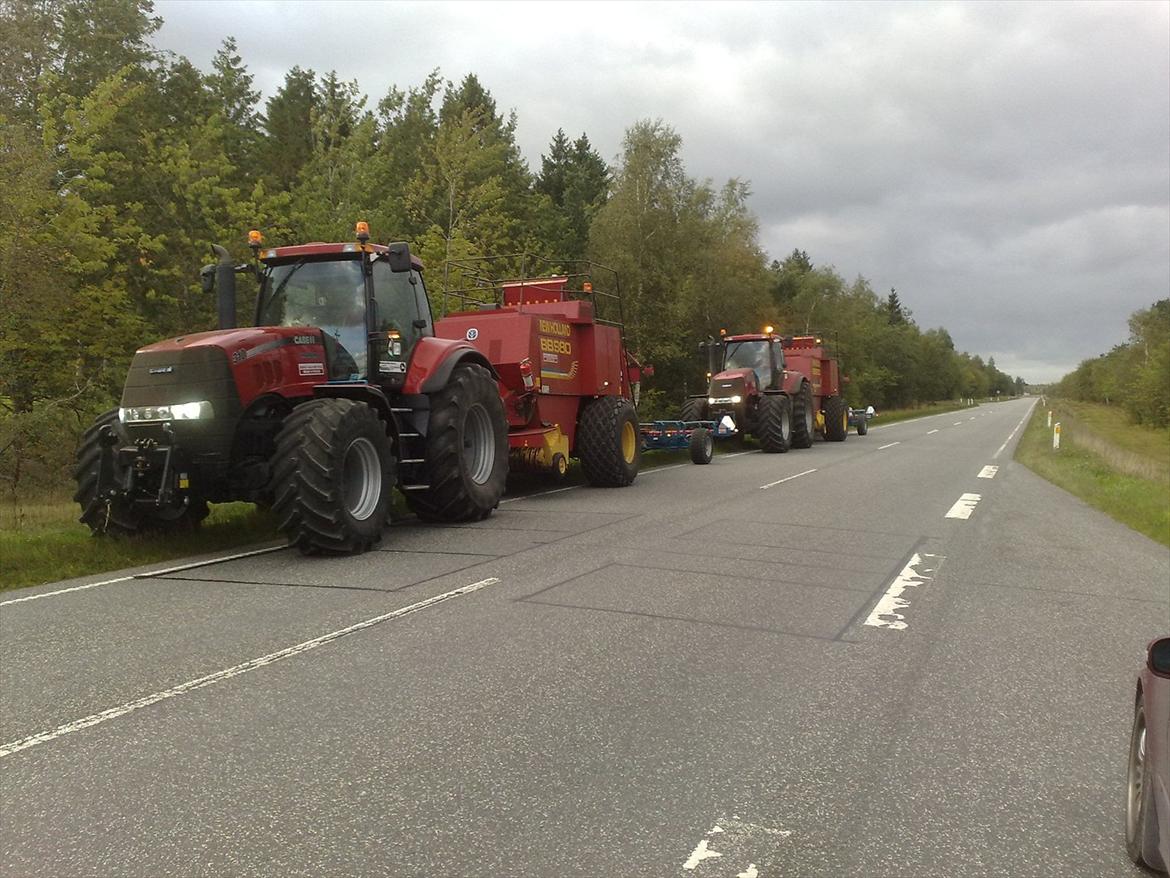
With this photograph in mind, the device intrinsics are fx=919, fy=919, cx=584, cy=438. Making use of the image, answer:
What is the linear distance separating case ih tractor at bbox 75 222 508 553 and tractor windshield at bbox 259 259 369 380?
0.01m

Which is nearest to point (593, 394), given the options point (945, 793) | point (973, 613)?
point (973, 613)

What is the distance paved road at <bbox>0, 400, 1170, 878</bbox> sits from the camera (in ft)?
10.2

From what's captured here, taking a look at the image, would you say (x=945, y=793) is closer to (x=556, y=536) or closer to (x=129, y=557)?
(x=556, y=536)

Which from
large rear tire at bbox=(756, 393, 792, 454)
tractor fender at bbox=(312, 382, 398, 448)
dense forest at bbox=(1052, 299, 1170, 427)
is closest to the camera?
tractor fender at bbox=(312, 382, 398, 448)

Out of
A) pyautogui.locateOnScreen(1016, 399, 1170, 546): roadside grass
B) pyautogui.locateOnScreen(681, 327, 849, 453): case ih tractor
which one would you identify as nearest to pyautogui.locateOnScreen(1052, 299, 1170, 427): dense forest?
pyautogui.locateOnScreen(1016, 399, 1170, 546): roadside grass

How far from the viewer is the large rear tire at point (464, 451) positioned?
1008cm

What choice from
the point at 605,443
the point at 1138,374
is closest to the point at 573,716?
the point at 605,443

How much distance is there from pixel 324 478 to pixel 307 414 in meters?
0.67

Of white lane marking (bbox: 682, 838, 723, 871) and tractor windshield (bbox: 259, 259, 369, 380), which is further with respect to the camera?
tractor windshield (bbox: 259, 259, 369, 380)

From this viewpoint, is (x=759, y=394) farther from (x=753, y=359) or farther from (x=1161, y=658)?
(x=1161, y=658)

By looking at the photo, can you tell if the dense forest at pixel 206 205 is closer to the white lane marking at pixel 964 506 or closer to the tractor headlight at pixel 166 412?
the tractor headlight at pixel 166 412

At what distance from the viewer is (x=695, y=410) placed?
23.1 metres

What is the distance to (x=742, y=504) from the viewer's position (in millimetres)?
12766

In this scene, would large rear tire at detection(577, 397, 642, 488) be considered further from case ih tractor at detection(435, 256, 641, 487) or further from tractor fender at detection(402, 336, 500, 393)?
tractor fender at detection(402, 336, 500, 393)
